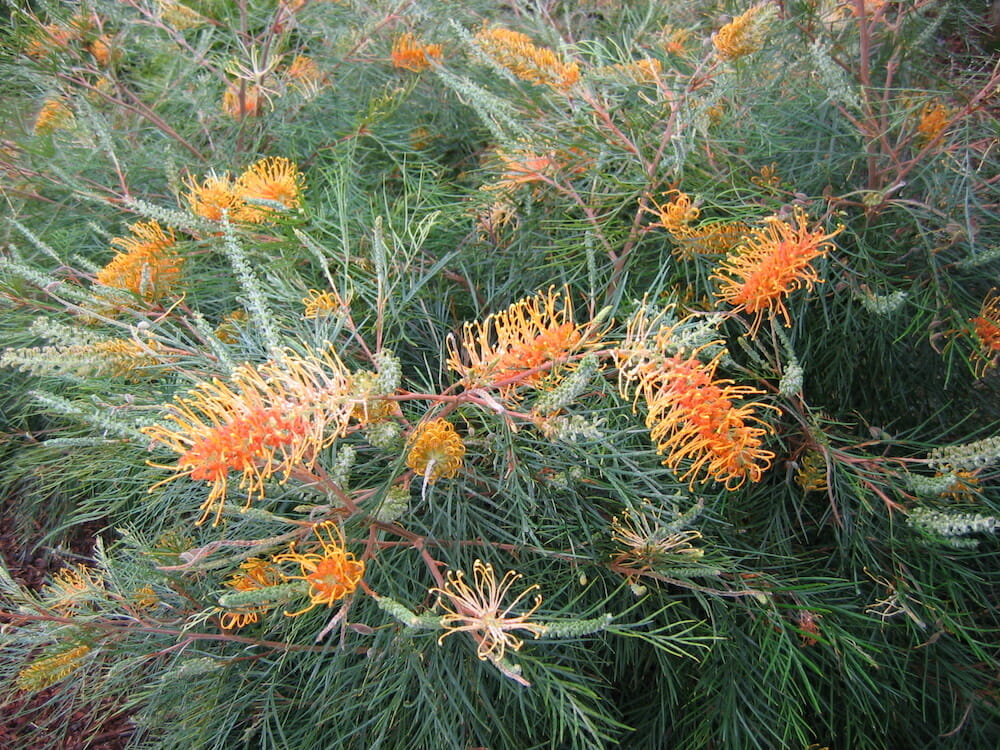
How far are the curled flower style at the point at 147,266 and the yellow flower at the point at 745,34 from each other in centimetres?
112

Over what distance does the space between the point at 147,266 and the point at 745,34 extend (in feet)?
3.82

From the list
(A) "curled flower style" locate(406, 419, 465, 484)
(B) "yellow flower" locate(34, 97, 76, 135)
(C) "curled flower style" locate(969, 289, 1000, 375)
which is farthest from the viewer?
(B) "yellow flower" locate(34, 97, 76, 135)

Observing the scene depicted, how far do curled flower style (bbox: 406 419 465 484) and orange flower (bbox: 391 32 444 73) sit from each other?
158 cm

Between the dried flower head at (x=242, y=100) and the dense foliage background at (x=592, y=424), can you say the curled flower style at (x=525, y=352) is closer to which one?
the dense foliage background at (x=592, y=424)

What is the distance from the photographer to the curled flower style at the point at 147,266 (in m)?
1.37

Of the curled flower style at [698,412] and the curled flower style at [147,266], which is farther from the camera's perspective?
the curled flower style at [147,266]

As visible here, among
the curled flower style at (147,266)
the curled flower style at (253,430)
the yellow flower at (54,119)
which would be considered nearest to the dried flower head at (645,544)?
the curled flower style at (253,430)

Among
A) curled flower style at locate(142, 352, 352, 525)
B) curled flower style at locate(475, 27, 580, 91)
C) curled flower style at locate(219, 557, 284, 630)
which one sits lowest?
curled flower style at locate(219, 557, 284, 630)

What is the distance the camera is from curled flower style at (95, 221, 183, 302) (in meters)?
1.37

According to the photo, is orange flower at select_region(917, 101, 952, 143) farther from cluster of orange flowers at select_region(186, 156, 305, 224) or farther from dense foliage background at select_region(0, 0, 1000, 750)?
cluster of orange flowers at select_region(186, 156, 305, 224)

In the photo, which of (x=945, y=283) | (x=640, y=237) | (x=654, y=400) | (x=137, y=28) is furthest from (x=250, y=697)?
(x=137, y=28)

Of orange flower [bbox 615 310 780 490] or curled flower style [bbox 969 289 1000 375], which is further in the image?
curled flower style [bbox 969 289 1000 375]

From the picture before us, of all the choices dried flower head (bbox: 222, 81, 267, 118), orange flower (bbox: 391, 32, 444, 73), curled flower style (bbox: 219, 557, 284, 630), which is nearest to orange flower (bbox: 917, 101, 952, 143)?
orange flower (bbox: 391, 32, 444, 73)

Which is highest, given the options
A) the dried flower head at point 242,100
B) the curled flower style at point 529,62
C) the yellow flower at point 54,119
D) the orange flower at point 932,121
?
the yellow flower at point 54,119
